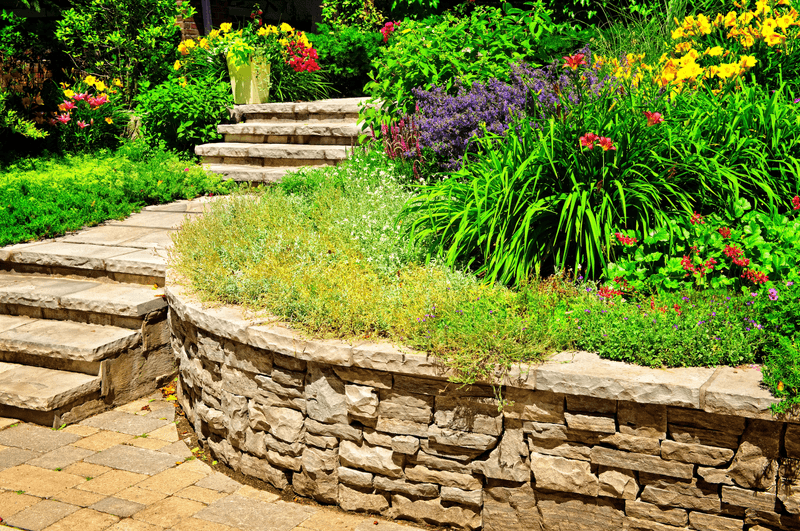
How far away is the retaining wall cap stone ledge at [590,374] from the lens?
2.49 meters

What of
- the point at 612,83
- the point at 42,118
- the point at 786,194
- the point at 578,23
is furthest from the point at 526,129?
the point at 42,118

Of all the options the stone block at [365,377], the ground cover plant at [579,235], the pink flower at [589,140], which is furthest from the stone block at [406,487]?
the pink flower at [589,140]

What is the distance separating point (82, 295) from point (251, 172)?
267 centimetres

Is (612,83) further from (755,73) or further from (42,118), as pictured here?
(42,118)

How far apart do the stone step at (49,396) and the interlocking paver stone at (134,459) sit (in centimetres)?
46

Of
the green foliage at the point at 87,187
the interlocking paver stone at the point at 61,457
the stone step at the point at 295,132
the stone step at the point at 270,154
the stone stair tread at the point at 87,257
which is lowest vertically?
the interlocking paver stone at the point at 61,457

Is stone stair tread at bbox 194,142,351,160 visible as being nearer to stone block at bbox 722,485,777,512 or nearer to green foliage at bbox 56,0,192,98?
green foliage at bbox 56,0,192,98

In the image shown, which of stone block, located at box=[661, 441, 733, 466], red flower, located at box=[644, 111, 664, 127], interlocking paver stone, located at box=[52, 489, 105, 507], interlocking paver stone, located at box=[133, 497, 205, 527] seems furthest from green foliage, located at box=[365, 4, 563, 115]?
interlocking paver stone, located at box=[52, 489, 105, 507]

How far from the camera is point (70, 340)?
13.7 ft

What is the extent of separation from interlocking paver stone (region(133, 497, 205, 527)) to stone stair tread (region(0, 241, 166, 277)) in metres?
1.86

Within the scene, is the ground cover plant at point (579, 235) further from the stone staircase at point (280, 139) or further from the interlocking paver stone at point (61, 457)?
the stone staircase at point (280, 139)

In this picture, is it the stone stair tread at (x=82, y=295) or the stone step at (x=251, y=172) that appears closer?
the stone stair tread at (x=82, y=295)

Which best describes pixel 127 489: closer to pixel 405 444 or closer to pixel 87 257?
pixel 405 444

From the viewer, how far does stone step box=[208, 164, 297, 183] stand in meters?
6.69
